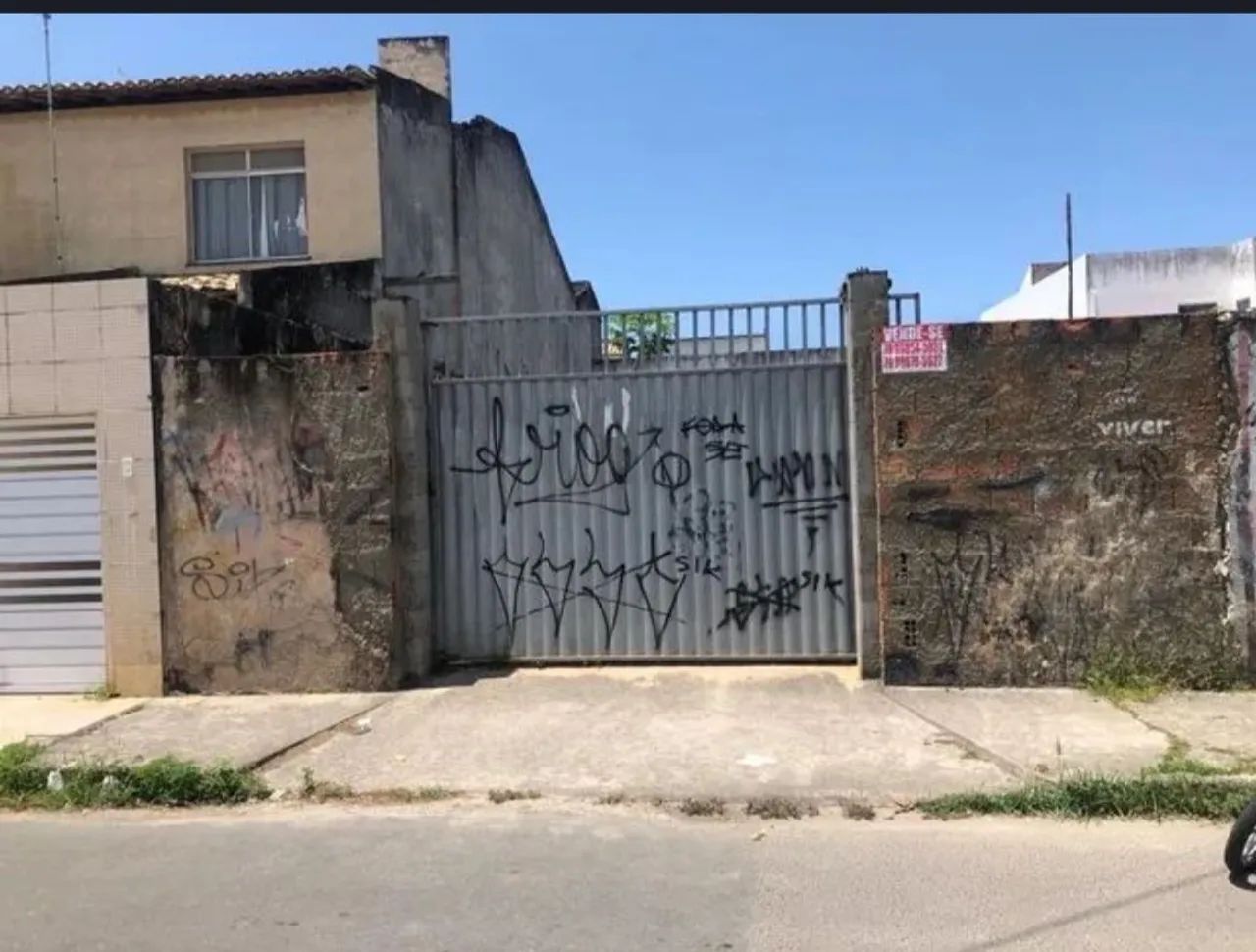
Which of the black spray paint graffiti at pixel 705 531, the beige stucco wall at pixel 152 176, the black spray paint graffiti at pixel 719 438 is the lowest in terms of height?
the black spray paint graffiti at pixel 705 531

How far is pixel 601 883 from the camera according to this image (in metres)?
4.64

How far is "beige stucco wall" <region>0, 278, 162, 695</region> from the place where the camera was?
8.48 metres

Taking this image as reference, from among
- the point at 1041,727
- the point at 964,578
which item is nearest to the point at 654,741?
the point at 1041,727

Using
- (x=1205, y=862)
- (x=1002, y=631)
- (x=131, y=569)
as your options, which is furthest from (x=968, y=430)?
(x=131, y=569)

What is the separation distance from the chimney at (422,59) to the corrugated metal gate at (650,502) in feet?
27.9

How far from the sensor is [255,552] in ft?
27.7

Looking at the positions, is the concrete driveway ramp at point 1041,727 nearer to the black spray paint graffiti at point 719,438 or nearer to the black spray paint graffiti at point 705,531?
the black spray paint graffiti at point 705,531

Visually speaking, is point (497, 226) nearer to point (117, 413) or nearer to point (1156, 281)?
point (117, 413)

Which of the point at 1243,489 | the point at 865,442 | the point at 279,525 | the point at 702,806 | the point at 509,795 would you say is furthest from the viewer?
the point at 279,525

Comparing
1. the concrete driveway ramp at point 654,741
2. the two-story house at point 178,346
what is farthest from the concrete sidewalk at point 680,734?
the two-story house at point 178,346

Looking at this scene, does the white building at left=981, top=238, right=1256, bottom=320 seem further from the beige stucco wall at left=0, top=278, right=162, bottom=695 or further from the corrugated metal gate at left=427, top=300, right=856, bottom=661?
the beige stucco wall at left=0, top=278, right=162, bottom=695

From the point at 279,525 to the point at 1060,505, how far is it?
18.4 ft

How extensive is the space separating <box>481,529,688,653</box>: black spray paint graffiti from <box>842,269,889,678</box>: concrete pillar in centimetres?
140

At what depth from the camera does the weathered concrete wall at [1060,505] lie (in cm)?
766
